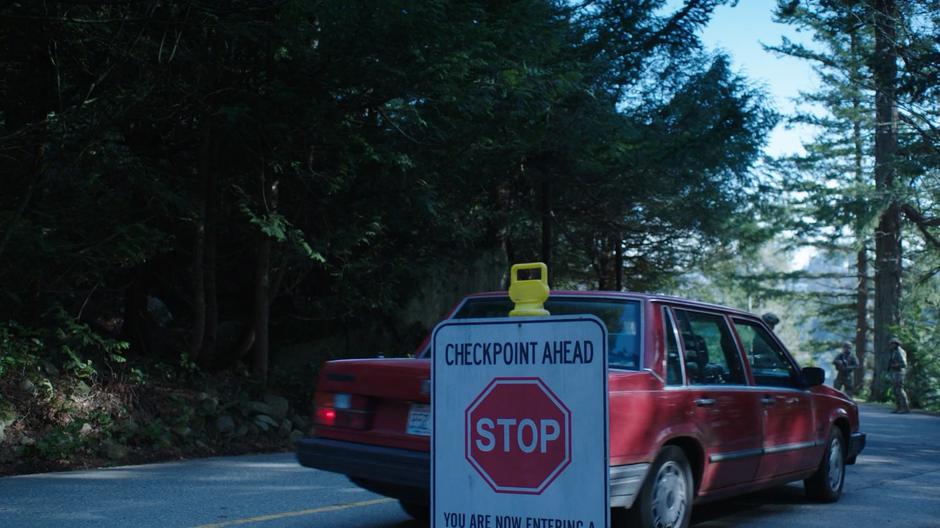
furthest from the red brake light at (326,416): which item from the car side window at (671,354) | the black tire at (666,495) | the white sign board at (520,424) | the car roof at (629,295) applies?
the white sign board at (520,424)

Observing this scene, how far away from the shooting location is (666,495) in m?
5.82

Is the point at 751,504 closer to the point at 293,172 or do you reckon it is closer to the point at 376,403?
the point at 376,403

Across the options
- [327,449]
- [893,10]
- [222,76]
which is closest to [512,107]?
[222,76]

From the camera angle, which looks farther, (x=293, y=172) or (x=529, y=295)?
(x=293, y=172)

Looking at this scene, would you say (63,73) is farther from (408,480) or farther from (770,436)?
(770,436)

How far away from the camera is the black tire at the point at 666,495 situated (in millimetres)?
5551

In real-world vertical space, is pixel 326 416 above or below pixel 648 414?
below

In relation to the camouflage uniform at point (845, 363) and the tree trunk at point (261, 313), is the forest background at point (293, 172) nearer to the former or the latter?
the tree trunk at point (261, 313)

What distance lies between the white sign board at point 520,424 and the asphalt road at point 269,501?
3.77 m

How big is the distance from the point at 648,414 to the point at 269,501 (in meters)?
3.67

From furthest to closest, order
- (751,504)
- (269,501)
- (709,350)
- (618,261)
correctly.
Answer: (618,261) < (751,504) < (269,501) < (709,350)

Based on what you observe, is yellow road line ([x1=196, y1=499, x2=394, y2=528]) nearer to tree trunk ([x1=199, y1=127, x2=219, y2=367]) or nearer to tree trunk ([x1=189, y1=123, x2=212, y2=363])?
tree trunk ([x1=189, y1=123, x2=212, y2=363])

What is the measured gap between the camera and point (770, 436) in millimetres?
7109

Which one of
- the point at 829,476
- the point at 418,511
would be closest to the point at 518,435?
the point at 418,511
